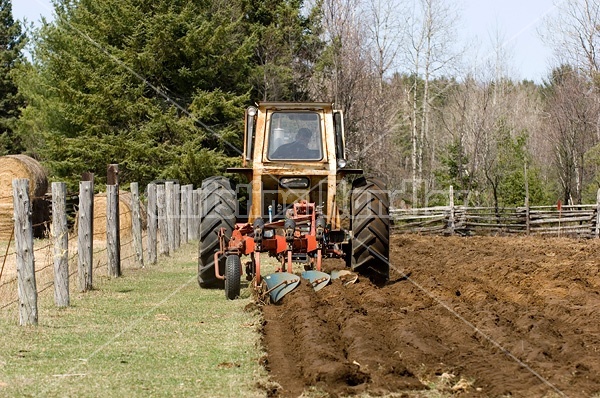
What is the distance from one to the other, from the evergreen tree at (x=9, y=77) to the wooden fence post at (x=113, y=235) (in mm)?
36287

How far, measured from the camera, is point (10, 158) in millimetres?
23625

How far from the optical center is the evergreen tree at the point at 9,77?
5066 centimetres

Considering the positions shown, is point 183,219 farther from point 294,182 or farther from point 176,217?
point 294,182

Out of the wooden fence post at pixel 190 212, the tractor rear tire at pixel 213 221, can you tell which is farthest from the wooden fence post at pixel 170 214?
the tractor rear tire at pixel 213 221

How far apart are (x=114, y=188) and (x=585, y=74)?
1115 inches

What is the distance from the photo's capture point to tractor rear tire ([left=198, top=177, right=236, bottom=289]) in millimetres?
11961

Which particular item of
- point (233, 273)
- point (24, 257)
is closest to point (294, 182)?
point (233, 273)

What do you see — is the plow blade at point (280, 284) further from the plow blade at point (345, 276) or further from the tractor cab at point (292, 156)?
the tractor cab at point (292, 156)

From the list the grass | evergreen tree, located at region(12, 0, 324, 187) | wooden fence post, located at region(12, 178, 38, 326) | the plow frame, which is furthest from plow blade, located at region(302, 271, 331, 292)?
evergreen tree, located at region(12, 0, 324, 187)

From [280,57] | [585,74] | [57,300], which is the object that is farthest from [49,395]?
[585,74]

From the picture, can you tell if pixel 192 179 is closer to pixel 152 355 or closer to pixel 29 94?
pixel 29 94

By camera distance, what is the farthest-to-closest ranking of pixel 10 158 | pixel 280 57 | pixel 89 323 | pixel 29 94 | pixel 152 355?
pixel 29 94 < pixel 280 57 < pixel 10 158 < pixel 89 323 < pixel 152 355

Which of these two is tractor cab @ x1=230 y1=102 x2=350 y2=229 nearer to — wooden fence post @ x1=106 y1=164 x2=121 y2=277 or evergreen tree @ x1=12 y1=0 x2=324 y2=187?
wooden fence post @ x1=106 y1=164 x2=121 y2=277

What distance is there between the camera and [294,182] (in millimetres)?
12367
